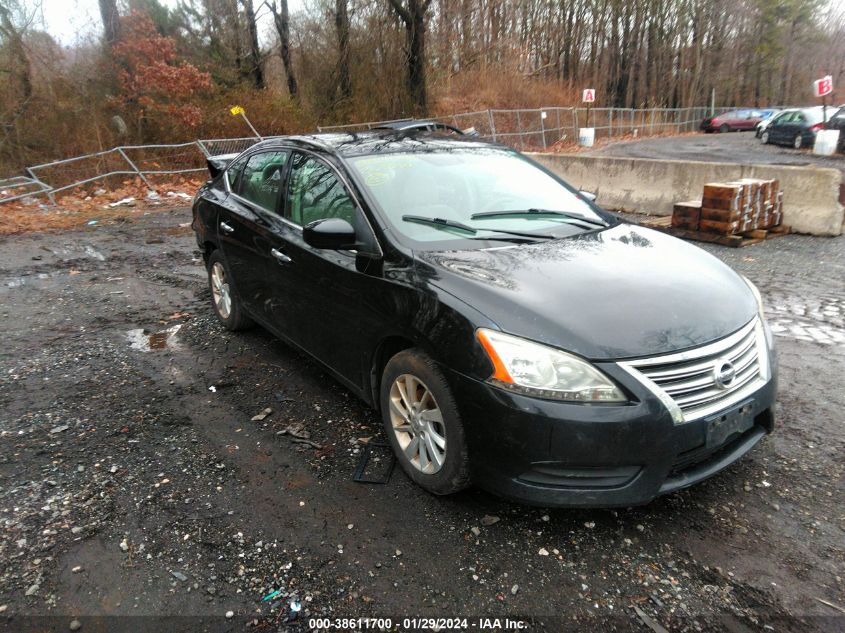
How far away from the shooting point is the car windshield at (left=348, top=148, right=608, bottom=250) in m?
3.32

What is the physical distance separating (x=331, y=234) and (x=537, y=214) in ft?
4.35

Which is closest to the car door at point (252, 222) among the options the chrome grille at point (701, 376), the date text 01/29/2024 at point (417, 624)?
the date text 01/29/2024 at point (417, 624)

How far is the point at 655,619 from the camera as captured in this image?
7.52ft

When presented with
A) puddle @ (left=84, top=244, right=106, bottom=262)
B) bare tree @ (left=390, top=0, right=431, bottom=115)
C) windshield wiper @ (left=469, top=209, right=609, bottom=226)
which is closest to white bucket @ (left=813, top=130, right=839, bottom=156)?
bare tree @ (left=390, top=0, right=431, bottom=115)

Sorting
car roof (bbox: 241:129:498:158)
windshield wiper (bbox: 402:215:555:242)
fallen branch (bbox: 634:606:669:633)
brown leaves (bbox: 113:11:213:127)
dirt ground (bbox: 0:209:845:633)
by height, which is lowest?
fallen branch (bbox: 634:606:669:633)

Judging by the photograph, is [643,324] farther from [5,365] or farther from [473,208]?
[5,365]

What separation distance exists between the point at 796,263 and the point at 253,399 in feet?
21.4

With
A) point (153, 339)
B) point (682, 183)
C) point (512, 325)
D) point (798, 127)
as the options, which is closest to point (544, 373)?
point (512, 325)

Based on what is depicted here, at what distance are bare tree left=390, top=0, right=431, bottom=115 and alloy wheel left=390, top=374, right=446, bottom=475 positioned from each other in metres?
23.5

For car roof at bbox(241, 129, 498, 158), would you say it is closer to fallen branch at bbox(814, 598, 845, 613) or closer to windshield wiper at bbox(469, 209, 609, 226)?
windshield wiper at bbox(469, 209, 609, 226)

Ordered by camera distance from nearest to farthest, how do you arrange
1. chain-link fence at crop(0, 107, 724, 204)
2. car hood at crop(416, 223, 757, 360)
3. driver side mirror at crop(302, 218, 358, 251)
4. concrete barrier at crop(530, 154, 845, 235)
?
car hood at crop(416, 223, 757, 360) → driver side mirror at crop(302, 218, 358, 251) → concrete barrier at crop(530, 154, 845, 235) → chain-link fence at crop(0, 107, 724, 204)

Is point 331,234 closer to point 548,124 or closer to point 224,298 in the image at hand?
point 224,298

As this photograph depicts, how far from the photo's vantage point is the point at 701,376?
2.52 metres

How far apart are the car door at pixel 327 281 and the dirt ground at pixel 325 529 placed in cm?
52
